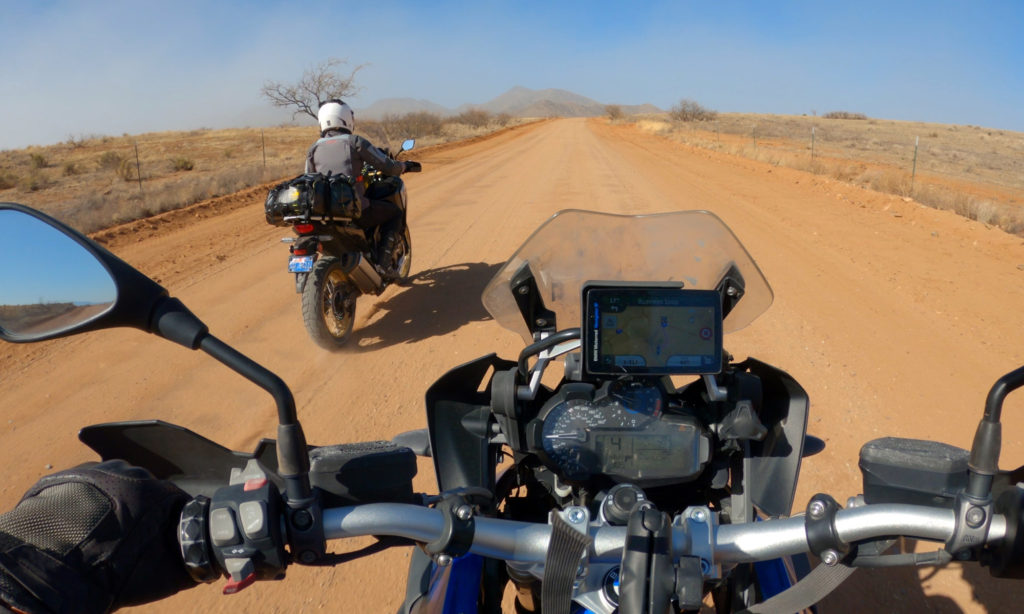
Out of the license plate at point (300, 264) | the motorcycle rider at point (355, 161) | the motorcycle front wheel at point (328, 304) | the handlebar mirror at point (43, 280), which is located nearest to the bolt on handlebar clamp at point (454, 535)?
the handlebar mirror at point (43, 280)

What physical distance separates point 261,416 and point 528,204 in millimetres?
8905

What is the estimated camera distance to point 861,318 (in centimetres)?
661

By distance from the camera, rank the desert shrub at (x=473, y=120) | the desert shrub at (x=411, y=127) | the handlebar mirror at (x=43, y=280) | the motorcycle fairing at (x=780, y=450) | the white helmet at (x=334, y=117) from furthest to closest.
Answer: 1. the desert shrub at (x=473, y=120)
2. the desert shrub at (x=411, y=127)
3. the white helmet at (x=334, y=117)
4. the motorcycle fairing at (x=780, y=450)
5. the handlebar mirror at (x=43, y=280)

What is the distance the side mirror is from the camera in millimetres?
1266

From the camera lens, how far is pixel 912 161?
1156 inches

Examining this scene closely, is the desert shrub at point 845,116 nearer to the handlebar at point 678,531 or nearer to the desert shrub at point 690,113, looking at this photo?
the desert shrub at point 690,113

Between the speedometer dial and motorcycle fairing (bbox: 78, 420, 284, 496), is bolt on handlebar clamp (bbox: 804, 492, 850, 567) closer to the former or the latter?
the speedometer dial

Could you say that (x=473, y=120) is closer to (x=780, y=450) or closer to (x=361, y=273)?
(x=361, y=273)

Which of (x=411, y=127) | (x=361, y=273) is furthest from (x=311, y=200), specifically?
(x=411, y=127)

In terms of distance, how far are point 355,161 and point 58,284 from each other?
17.9ft

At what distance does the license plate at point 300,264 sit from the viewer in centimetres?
581

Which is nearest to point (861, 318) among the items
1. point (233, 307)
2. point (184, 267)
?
point (233, 307)

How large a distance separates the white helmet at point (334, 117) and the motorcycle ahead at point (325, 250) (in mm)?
674

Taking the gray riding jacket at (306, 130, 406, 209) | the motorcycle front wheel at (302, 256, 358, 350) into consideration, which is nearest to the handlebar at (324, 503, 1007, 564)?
the motorcycle front wheel at (302, 256, 358, 350)
